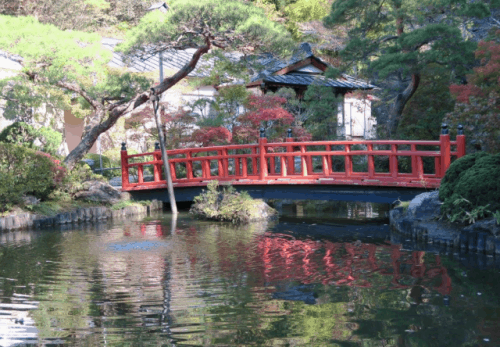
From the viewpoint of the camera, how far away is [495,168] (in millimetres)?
9125

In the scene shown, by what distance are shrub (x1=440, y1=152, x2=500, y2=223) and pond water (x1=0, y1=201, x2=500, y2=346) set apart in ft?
2.78

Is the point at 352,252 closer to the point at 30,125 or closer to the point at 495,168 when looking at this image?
the point at 495,168

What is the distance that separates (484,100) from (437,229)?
13.1 feet

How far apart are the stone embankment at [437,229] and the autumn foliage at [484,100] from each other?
2.77m

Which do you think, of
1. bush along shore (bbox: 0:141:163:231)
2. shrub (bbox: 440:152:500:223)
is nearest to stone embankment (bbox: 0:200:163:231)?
bush along shore (bbox: 0:141:163:231)

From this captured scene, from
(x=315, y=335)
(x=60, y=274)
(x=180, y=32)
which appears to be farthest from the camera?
(x=180, y=32)

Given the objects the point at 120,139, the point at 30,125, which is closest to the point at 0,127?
the point at 30,125

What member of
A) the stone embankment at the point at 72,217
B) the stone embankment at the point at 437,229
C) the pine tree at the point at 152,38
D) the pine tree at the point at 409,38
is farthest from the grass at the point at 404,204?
the stone embankment at the point at 72,217

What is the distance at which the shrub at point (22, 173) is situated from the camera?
1214 cm

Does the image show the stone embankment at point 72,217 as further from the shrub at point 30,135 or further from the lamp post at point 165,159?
the shrub at point 30,135

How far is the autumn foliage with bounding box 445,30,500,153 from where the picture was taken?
38.7ft

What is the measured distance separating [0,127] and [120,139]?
4373 mm

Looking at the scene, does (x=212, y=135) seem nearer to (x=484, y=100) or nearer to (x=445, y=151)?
(x=445, y=151)

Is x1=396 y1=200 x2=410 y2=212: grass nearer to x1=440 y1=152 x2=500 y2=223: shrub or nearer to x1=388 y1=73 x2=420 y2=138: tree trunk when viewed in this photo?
x1=440 y1=152 x2=500 y2=223: shrub
